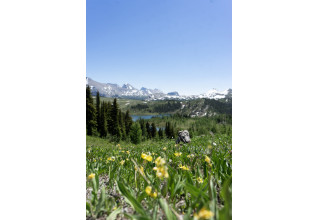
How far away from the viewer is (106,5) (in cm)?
161

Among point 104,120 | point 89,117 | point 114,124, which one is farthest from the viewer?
point 114,124

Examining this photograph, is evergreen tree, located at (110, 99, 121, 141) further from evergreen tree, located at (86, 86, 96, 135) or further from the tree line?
evergreen tree, located at (86, 86, 96, 135)

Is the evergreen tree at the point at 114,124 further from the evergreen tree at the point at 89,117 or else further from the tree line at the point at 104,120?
the evergreen tree at the point at 89,117

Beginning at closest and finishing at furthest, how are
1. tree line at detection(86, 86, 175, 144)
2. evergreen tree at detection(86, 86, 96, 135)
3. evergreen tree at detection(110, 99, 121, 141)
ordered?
evergreen tree at detection(86, 86, 96, 135), tree line at detection(86, 86, 175, 144), evergreen tree at detection(110, 99, 121, 141)

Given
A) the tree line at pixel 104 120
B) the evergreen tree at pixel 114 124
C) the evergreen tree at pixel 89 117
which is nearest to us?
the evergreen tree at pixel 89 117

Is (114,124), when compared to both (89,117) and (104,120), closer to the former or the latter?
(104,120)

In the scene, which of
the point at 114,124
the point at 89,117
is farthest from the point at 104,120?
the point at 89,117

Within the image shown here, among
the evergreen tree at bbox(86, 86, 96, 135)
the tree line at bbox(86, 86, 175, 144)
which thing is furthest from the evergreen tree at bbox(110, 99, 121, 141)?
the evergreen tree at bbox(86, 86, 96, 135)

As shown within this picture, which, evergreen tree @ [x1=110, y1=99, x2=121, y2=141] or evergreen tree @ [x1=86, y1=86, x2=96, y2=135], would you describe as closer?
evergreen tree @ [x1=86, y1=86, x2=96, y2=135]

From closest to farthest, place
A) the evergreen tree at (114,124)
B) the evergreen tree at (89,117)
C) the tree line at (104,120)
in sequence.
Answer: the evergreen tree at (89,117)
the tree line at (104,120)
the evergreen tree at (114,124)

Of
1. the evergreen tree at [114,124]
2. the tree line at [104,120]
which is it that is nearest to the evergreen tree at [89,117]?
the tree line at [104,120]

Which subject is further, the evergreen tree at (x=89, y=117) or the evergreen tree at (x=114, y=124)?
the evergreen tree at (x=114, y=124)

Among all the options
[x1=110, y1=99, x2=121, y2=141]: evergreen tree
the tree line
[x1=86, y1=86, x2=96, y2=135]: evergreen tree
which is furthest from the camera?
[x1=110, y1=99, x2=121, y2=141]: evergreen tree
